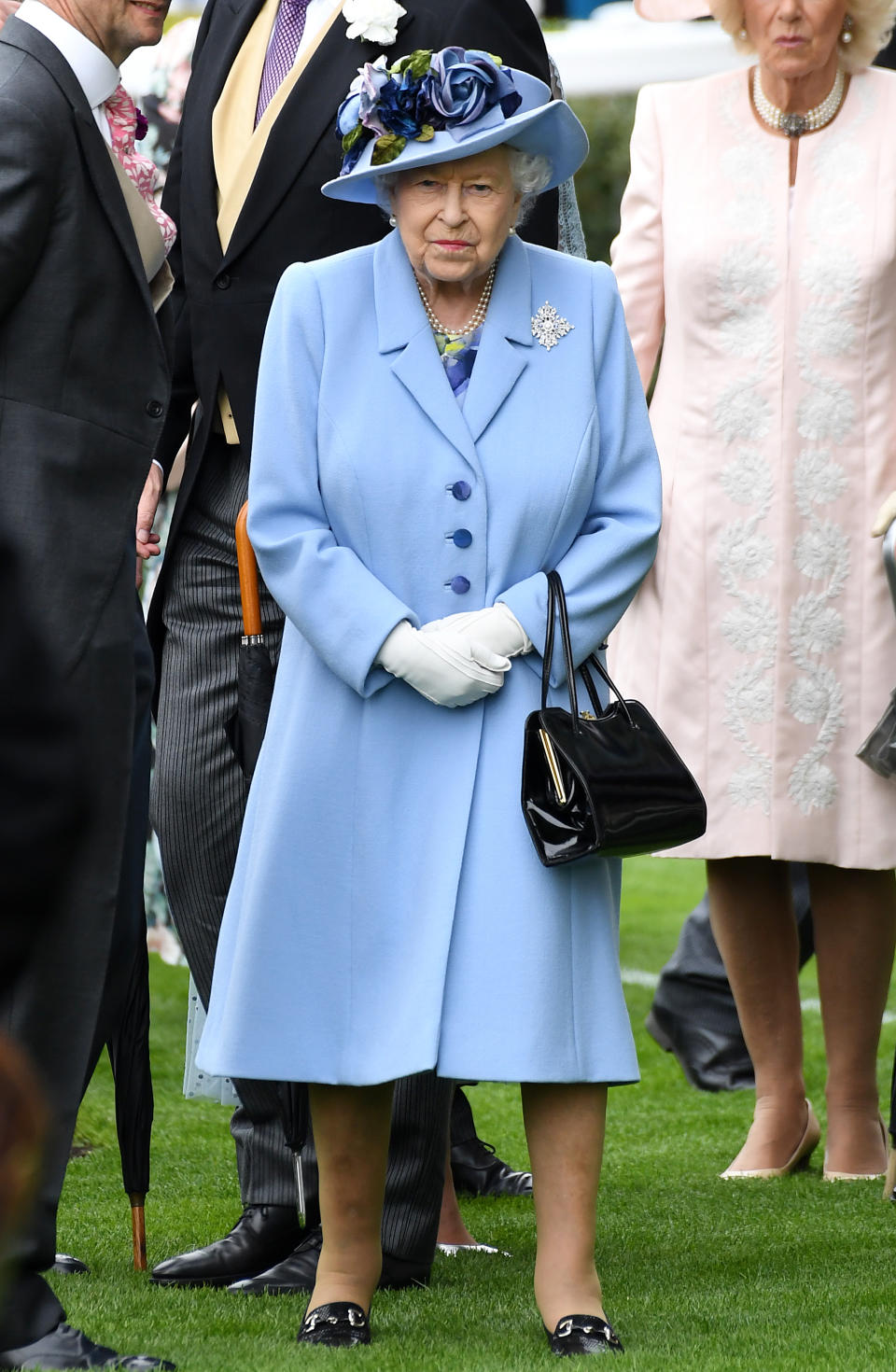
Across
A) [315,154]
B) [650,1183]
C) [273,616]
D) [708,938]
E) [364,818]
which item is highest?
[315,154]

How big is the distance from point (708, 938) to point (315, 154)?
2.98m

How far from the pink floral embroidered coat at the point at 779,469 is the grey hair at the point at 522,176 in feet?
4.04

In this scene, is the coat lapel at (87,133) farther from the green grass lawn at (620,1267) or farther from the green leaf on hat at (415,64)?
the green grass lawn at (620,1267)

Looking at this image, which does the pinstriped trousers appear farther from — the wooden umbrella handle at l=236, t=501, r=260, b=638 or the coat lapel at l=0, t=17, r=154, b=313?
the coat lapel at l=0, t=17, r=154, b=313

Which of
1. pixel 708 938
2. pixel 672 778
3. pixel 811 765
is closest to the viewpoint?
pixel 672 778

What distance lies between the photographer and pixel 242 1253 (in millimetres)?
3797

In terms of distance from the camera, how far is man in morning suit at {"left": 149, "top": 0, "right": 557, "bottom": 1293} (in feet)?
12.6

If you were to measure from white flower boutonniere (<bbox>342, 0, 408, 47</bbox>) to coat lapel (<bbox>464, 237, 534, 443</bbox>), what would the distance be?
2.25 feet

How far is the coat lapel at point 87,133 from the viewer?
312 centimetres

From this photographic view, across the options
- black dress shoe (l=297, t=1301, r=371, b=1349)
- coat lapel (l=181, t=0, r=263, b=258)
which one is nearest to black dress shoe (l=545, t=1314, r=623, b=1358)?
black dress shoe (l=297, t=1301, r=371, b=1349)

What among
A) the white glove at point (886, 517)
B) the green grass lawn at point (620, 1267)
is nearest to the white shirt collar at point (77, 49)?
the white glove at point (886, 517)

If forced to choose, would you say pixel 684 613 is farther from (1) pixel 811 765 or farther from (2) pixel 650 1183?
(2) pixel 650 1183

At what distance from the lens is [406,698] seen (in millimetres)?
3266

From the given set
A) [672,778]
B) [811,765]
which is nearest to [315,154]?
[672,778]
